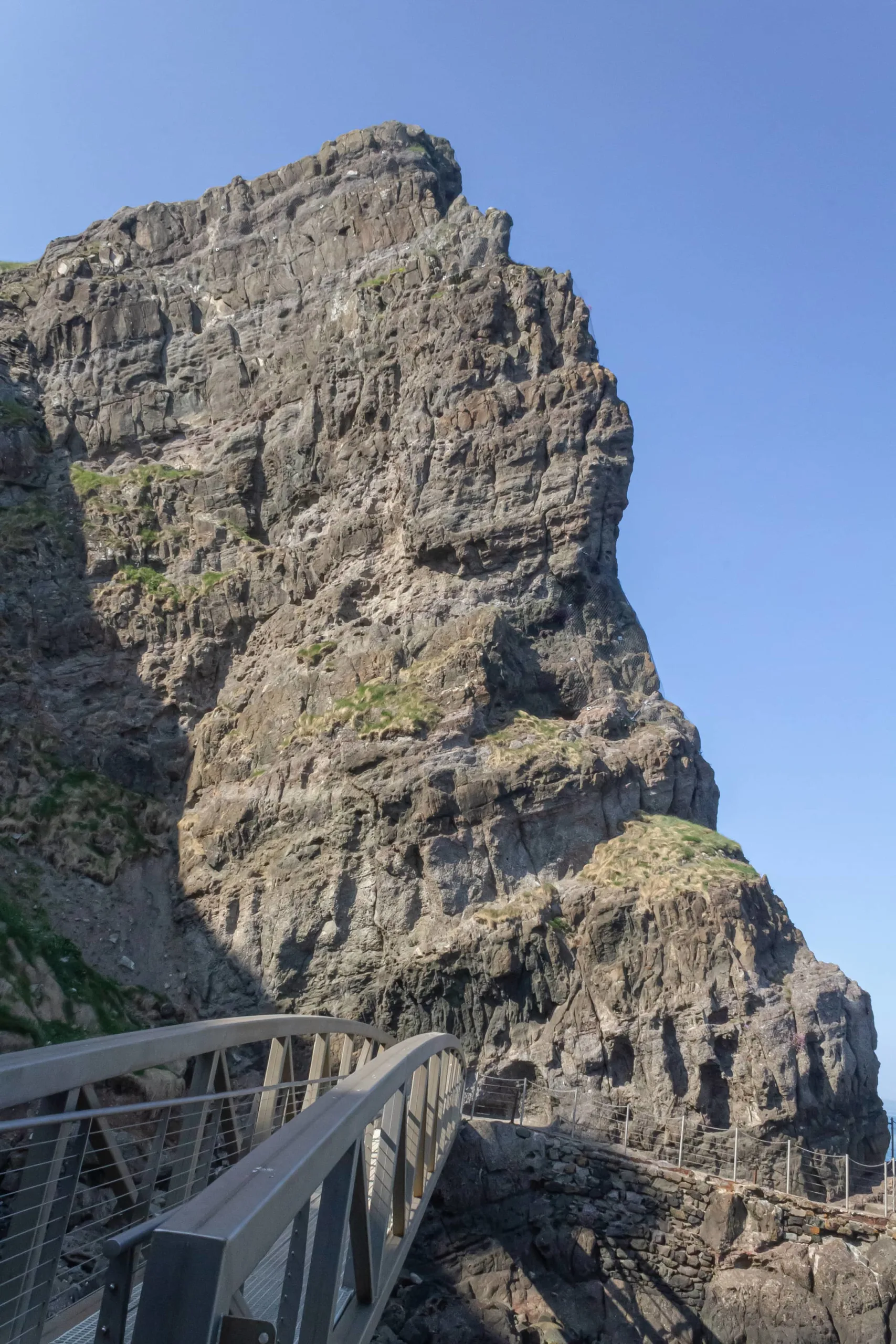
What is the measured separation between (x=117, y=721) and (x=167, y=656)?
11.2 ft

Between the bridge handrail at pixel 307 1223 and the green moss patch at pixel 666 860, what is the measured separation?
19.2 m

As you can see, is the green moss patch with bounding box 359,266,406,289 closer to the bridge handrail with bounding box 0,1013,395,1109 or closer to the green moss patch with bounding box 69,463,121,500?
the green moss patch with bounding box 69,463,121,500

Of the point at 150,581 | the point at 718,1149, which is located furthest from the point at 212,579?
the point at 718,1149

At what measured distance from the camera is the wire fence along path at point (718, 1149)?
27.6 m

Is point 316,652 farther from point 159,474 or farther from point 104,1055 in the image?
point 104,1055

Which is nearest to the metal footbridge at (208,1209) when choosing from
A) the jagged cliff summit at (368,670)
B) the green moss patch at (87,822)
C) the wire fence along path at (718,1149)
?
the jagged cliff summit at (368,670)

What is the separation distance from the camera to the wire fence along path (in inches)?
1086

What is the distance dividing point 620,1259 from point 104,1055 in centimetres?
2196

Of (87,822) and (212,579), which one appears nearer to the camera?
(87,822)

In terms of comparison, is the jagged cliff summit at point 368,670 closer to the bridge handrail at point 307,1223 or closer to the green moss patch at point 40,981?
the green moss patch at point 40,981

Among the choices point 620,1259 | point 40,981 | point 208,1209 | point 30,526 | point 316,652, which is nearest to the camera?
point 208,1209

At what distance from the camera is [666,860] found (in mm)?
33312

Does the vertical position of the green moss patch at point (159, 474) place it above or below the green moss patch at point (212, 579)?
above

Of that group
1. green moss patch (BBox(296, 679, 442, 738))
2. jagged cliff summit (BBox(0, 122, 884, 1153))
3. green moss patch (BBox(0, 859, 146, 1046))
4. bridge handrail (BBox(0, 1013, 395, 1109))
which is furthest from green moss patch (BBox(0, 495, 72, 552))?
bridge handrail (BBox(0, 1013, 395, 1109))
